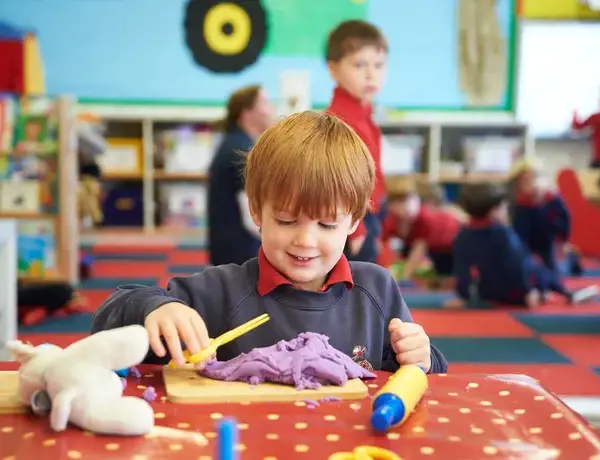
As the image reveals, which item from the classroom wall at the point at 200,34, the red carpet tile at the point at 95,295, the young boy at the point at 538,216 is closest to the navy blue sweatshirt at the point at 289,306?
the red carpet tile at the point at 95,295

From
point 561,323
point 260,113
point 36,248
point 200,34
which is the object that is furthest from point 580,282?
point 200,34

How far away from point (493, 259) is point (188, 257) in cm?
195

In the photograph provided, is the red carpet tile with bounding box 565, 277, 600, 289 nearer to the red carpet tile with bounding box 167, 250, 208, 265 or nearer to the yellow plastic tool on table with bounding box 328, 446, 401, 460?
Result: the red carpet tile with bounding box 167, 250, 208, 265

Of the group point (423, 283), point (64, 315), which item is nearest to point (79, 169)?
point (64, 315)

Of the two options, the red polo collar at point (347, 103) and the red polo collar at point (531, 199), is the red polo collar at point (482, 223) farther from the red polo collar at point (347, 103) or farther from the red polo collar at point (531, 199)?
the red polo collar at point (347, 103)

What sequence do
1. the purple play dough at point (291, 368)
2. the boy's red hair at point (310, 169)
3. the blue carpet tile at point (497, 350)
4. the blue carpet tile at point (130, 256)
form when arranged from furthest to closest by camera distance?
the blue carpet tile at point (130, 256), the blue carpet tile at point (497, 350), the boy's red hair at point (310, 169), the purple play dough at point (291, 368)

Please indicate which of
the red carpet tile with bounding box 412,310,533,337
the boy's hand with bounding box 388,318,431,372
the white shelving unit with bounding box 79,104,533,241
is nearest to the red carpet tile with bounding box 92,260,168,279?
the white shelving unit with bounding box 79,104,533,241

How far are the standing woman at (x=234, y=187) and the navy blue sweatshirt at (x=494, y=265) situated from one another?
3.82ft

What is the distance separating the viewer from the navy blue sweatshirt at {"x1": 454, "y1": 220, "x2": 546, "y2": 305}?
330 cm

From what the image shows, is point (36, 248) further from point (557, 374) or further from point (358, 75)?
point (557, 374)

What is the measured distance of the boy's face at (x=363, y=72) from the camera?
2.02 m

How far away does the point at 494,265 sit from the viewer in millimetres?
3354

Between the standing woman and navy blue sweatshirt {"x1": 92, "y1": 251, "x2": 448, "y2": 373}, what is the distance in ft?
5.49

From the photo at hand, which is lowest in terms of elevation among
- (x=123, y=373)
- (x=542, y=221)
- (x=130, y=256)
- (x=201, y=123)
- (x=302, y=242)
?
(x=130, y=256)
